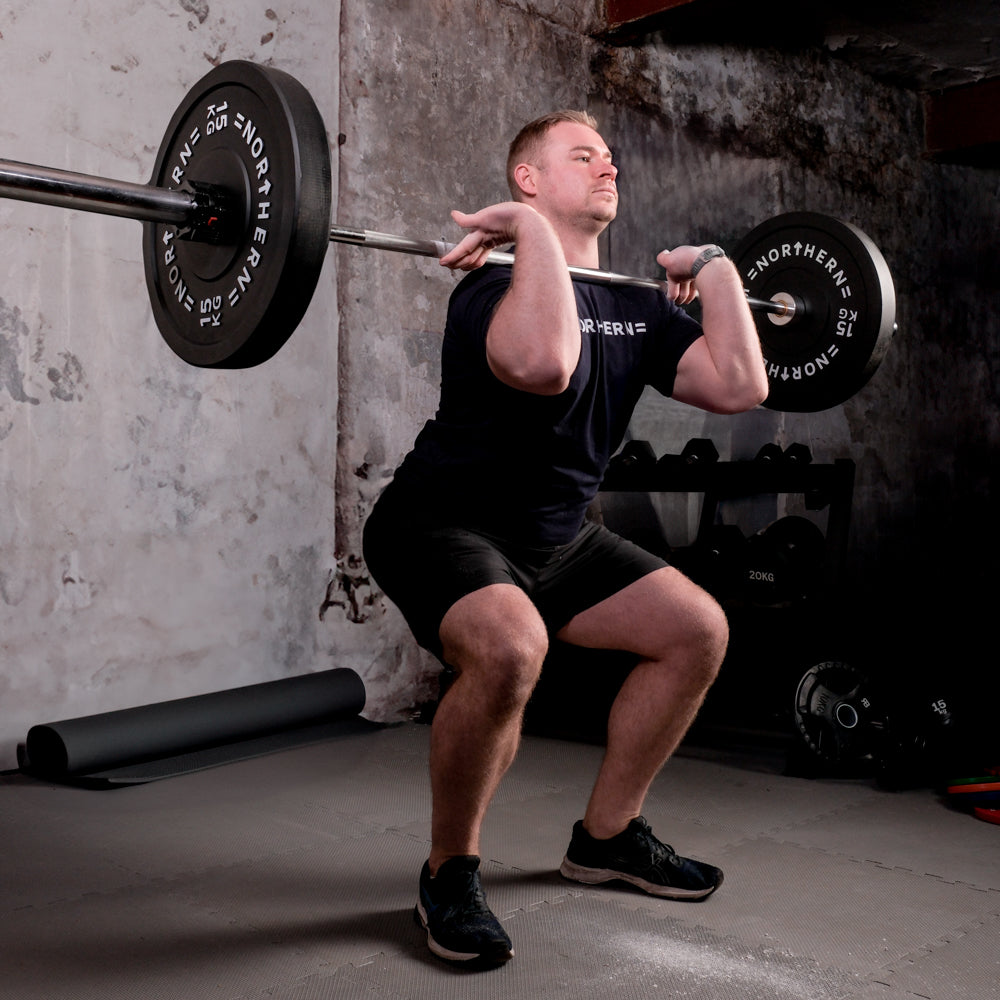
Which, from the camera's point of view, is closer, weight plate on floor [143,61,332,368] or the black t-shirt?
weight plate on floor [143,61,332,368]

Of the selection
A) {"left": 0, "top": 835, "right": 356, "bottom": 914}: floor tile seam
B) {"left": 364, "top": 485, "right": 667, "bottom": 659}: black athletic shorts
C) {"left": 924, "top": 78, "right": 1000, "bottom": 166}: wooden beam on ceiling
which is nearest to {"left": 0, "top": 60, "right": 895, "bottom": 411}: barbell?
{"left": 364, "top": 485, "right": 667, "bottom": 659}: black athletic shorts

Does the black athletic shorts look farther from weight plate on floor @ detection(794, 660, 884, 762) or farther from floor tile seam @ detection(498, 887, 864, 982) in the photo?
weight plate on floor @ detection(794, 660, 884, 762)

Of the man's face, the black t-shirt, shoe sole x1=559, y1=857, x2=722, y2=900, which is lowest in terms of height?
shoe sole x1=559, y1=857, x2=722, y2=900

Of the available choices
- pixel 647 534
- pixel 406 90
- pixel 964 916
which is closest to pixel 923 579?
pixel 647 534

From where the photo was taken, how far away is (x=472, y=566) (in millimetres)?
1790

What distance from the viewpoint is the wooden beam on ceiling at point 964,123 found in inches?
223

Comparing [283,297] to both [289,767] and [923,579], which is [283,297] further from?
[923,579]

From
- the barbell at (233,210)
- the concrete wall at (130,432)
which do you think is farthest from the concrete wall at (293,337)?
the barbell at (233,210)

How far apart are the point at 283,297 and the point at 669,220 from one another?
319 centimetres

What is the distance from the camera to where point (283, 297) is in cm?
167

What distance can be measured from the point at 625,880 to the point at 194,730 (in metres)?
1.48

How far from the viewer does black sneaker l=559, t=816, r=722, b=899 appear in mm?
2018

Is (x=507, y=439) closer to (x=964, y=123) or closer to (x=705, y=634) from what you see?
(x=705, y=634)

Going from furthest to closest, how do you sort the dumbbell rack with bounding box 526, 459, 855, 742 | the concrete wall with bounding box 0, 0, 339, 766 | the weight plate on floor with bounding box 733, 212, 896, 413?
the dumbbell rack with bounding box 526, 459, 855, 742
the concrete wall with bounding box 0, 0, 339, 766
the weight plate on floor with bounding box 733, 212, 896, 413
